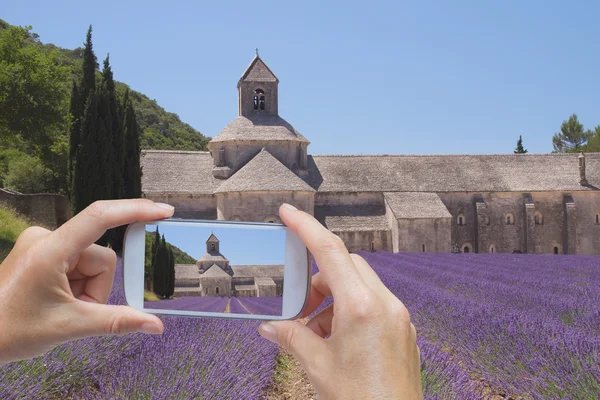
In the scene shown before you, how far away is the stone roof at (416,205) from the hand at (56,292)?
31205 millimetres

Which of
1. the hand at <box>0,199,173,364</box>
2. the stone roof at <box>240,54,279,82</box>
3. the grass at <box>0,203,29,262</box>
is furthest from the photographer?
the stone roof at <box>240,54,279,82</box>

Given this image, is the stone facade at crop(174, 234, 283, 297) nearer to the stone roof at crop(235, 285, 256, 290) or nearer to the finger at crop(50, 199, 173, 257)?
the stone roof at crop(235, 285, 256, 290)

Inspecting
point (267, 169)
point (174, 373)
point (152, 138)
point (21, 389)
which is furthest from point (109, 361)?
point (152, 138)

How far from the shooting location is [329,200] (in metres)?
35.7

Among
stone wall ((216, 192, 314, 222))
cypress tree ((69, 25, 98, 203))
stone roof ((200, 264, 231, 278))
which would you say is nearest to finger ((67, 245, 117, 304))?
stone roof ((200, 264, 231, 278))

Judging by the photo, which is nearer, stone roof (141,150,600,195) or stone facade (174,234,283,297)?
stone facade (174,234,283,297)

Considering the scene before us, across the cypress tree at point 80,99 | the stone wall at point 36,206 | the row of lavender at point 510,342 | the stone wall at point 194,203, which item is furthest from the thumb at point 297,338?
the stone wall at point 194,203

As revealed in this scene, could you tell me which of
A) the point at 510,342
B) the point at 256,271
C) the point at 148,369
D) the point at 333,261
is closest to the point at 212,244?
the point at 256,271

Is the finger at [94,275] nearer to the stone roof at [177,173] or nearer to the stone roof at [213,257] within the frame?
the stone roof at [213,257]

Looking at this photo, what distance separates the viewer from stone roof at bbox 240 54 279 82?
125ft

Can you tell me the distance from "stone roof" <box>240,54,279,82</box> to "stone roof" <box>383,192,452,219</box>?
1043 cm

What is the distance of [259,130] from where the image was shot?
35.9 meters

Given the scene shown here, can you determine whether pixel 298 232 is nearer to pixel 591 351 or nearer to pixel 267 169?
pixel 591 351

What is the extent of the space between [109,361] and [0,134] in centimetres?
1972
